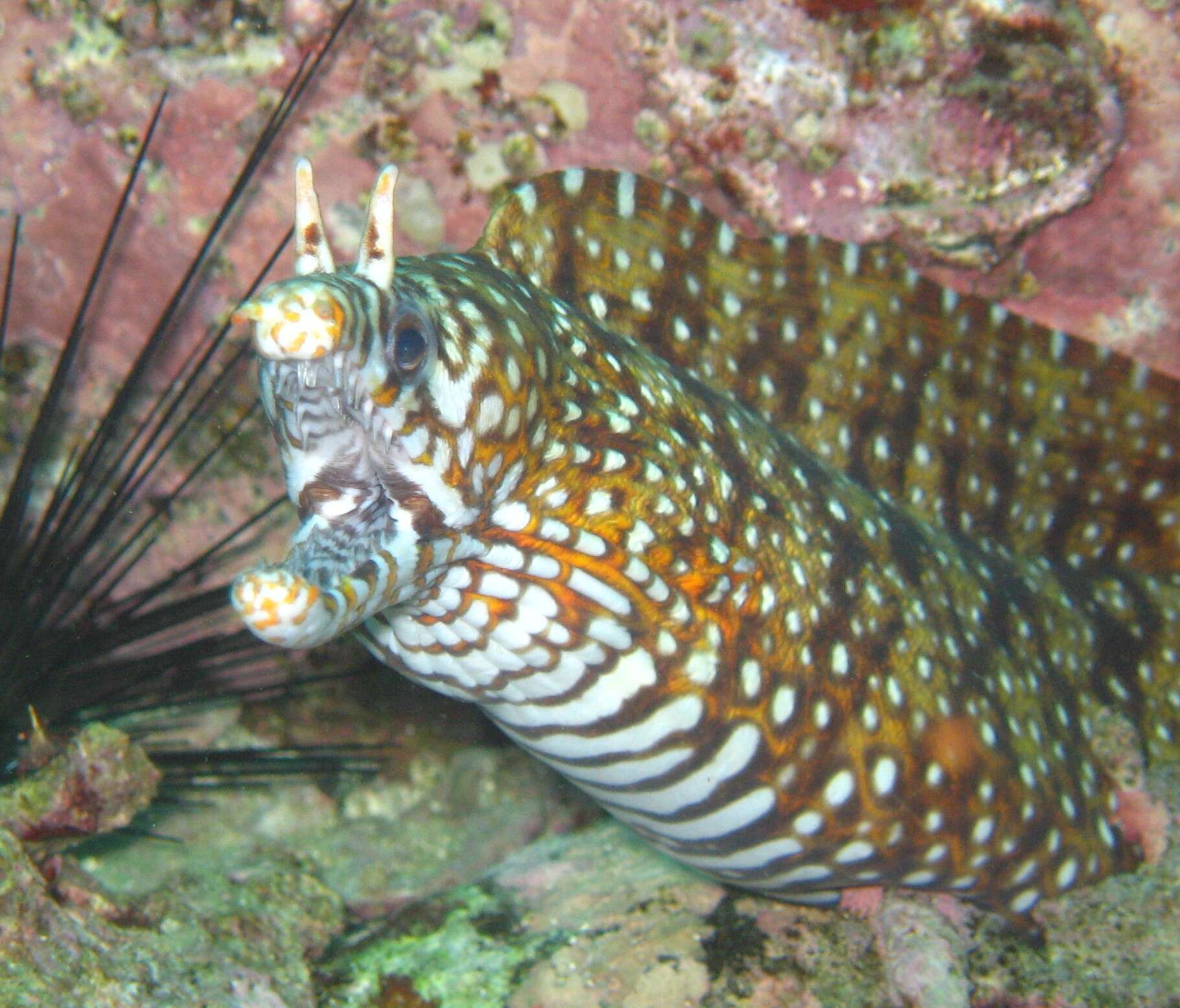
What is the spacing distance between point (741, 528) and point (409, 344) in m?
0.99

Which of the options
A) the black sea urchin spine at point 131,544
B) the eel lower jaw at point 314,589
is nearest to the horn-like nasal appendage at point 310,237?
the eel lower jaw at point 314,589

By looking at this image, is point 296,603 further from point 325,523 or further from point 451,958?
point 451,958

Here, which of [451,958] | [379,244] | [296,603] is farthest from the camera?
[451,958]

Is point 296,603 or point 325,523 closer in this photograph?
point 296,603

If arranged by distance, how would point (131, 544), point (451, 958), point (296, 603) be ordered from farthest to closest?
point (131, 544)
point (451, 958)
point (296, 603)

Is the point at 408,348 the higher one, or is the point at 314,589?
the point at 408,348

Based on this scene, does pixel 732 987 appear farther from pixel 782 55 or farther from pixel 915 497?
pixel 782 55

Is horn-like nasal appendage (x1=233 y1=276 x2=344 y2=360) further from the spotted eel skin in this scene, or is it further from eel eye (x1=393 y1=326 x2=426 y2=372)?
eel eye (x1=393 y1=326 x2=426 y2=372)

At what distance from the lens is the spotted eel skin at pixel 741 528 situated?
1688 mm

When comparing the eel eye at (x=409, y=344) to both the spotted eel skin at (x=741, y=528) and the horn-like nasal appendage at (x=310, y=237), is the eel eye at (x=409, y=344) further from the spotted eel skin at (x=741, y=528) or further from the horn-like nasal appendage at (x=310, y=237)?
the horn-like nasal appendage at (x=310, y=237)

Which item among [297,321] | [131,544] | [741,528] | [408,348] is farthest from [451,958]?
[297,321]

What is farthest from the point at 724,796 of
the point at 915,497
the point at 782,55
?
→ the point at 782,55

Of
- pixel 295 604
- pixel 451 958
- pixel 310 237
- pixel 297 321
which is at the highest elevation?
pixel 310 237

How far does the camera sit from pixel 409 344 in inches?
64.3
